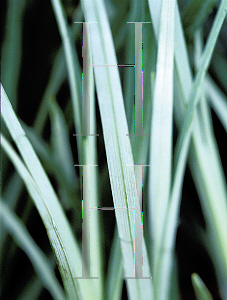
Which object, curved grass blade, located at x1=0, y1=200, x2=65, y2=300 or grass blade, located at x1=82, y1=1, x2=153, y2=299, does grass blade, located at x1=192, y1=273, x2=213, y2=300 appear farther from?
curved grass blade, located at x1=0, y1=200, x2=65, y2=300

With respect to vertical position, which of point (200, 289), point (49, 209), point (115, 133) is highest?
point (115, 133)

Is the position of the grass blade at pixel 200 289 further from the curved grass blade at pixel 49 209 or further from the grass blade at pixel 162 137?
the curved grass blade at pixel 49 209

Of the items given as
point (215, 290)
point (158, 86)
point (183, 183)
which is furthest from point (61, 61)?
point (215, 290)

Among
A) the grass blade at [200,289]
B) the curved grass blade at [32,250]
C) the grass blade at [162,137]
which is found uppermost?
the grass blade at [162,137]

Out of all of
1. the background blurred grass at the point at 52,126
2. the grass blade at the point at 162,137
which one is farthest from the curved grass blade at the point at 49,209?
the grass blade at the point at 162,137

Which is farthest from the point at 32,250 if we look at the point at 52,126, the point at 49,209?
the point at 52,126

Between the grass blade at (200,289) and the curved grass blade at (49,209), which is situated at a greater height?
the curved grass blade at (49,209)

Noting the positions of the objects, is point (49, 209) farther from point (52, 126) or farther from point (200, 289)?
point (200, 289)

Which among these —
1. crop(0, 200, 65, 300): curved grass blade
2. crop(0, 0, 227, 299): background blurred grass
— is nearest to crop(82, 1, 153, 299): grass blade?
crop(0, 0, 227, 299): background blurred grass
